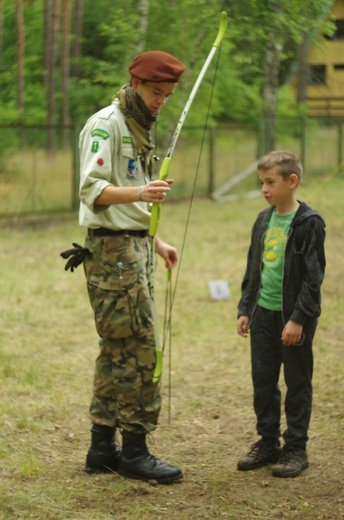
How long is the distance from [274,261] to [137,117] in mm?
919

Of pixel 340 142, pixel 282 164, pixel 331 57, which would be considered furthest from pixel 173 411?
pixel 340 142

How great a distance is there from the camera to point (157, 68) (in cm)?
405

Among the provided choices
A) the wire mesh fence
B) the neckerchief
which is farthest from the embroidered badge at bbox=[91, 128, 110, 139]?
the wire mesh fence

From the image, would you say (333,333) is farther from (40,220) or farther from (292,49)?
(40,220)

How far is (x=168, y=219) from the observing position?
15617mm

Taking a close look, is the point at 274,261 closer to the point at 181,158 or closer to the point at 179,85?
the point at 179,85

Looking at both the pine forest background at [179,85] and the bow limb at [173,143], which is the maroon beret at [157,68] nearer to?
the bow limb at [173,143]

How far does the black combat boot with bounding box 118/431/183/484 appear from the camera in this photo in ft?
14.2

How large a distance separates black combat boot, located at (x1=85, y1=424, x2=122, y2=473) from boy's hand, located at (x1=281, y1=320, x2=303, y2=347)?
0.91 metres

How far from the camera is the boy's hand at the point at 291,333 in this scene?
4242mm

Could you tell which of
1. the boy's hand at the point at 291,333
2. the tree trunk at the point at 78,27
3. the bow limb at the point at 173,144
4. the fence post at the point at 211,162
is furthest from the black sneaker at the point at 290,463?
the tree trunk at the point at 78,27

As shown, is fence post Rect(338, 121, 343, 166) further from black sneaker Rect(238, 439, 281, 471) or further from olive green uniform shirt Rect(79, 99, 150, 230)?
olive green uniform shirt Rect(79, 99, 150, 230)

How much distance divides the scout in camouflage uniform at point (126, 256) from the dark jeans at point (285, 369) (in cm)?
51

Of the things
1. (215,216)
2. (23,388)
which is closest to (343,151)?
(215,216)
